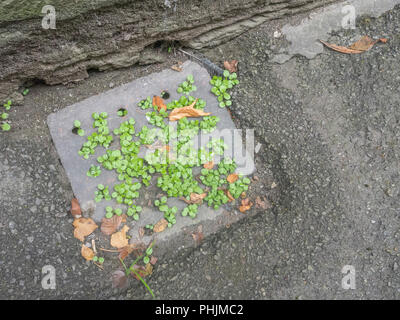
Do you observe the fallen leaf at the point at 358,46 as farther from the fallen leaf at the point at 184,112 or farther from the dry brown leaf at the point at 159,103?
the dry brown leaf at the point at 159,103

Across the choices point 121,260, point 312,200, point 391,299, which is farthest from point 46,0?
point 391,299

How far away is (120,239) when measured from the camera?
8.55 feet

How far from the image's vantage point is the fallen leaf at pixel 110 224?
2.62 meters

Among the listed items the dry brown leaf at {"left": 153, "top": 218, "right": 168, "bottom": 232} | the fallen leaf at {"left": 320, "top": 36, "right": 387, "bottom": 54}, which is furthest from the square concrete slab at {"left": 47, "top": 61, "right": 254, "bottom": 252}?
the fallen leaf at {"left": 320, "top": 36, "right": 387, "bottom": 54}

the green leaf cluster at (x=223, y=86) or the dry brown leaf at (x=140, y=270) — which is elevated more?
the green leaf cluster at (x=223, y=86)

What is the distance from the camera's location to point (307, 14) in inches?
117

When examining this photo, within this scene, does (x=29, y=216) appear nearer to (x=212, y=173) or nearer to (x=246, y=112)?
(x=212, y=173)

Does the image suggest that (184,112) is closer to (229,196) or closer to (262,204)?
(229,196)

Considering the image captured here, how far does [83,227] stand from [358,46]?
228 centimetres

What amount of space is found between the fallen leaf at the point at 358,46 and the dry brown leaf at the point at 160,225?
5.59ft

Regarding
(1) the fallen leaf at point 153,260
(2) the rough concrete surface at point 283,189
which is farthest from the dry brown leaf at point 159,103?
(1) the fallen leaf at point 153,260

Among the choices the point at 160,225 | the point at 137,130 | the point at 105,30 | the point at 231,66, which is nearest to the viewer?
the point at 105,30

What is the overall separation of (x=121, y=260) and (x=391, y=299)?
1693mm

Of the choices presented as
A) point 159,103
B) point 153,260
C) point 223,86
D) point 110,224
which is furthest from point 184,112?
point 153,260
